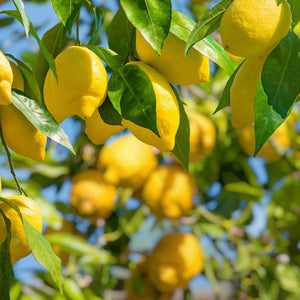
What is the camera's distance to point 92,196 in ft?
4.53

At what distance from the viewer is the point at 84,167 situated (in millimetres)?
1562

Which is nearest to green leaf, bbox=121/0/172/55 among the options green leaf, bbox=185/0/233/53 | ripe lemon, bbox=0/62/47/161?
green leaf, bbox=185/0/233/53

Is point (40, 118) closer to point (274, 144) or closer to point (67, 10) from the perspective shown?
point (67, 10)

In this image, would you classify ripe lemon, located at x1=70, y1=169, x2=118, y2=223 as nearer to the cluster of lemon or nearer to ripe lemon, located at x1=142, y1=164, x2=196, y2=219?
ripe lemon, located at x1=142, y1=164, x2=196, y2=219

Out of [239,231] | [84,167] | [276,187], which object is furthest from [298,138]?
[84,167]

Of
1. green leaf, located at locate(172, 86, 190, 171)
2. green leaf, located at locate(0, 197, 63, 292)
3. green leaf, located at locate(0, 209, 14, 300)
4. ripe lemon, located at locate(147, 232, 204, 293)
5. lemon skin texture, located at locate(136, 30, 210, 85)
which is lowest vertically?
ripe lemon, located at locate(147, 232, 204, 293)

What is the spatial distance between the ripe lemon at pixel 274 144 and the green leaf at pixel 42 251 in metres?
1.00

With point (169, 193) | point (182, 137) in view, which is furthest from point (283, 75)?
point (169, 193)

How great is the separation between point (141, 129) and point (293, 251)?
3.96 feet

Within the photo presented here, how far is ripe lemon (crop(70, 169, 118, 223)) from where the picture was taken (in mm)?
1393

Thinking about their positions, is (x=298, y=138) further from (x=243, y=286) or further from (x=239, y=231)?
(x=243, y=286)

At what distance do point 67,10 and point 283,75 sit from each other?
0.65ft

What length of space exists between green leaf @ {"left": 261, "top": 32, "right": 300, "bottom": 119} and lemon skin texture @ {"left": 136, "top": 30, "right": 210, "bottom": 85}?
0.09 m

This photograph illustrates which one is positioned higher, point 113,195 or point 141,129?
point 141,129
